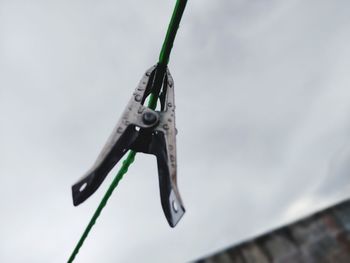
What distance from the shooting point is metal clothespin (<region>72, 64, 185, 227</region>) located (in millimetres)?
3064

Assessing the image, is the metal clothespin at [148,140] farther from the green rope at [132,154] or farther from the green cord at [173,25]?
the green cord at [173,25]

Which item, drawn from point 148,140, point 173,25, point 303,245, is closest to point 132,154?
point 148,140

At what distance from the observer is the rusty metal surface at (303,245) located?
192cm

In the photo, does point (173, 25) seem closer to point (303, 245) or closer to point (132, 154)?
point (132, 154)

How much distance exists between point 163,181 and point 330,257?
1.67 meters

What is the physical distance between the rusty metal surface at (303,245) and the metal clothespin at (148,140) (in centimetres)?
86

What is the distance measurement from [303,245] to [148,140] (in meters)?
2.01

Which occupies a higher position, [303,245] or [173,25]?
[173,25]

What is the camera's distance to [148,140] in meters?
3.60

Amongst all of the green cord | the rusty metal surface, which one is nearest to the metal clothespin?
the green cord

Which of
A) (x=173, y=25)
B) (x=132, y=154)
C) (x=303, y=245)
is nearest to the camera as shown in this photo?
(x=303, y=245)

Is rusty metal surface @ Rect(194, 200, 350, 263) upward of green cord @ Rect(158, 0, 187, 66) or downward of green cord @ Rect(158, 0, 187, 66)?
downward

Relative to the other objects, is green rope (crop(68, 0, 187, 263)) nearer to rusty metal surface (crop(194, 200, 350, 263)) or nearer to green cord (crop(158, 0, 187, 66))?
green cord (crop(158, 0, 187, 66))

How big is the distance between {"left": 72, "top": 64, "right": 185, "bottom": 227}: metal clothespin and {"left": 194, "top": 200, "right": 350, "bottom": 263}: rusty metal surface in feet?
2.81
